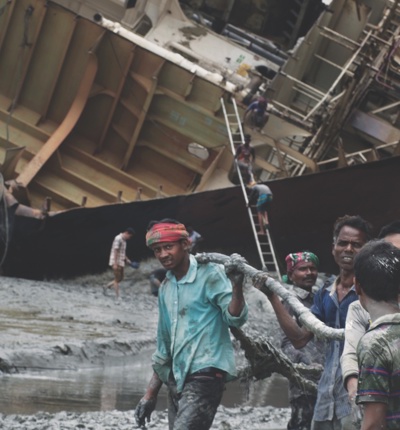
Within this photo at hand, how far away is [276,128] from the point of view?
23.2 meters

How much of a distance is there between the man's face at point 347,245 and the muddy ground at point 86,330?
2590mm

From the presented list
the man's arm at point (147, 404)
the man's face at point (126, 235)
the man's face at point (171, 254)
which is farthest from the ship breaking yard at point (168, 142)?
the man's face at point (171, 254)

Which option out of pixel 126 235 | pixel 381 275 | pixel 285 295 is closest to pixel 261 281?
pixel 285 295

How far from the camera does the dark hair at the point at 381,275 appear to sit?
4105 millimetres

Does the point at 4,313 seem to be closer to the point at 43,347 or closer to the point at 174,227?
the point at 43,347

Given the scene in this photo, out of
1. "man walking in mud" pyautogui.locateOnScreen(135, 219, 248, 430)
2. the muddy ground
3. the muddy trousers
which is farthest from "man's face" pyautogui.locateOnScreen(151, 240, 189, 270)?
the muddy ground

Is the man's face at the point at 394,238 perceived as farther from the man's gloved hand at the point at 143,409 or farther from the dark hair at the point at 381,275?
the man's gloved hand at the point at 143,409

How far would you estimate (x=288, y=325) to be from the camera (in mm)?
5828

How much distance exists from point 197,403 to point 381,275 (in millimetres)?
2455

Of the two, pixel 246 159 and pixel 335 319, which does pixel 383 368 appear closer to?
pixel 335 319

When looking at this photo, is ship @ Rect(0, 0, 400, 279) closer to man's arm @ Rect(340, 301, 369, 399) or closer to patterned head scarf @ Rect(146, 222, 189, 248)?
patterned head scarf @ Rect(146, 222, 189, 248)

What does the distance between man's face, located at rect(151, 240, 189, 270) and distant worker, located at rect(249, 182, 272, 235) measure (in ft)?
48.2

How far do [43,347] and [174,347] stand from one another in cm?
606

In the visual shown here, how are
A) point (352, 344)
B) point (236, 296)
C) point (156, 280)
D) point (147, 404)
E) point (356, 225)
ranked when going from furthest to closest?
point (156, 280), point (147, 404), point (356, 225), point (236, 296), point (352, 344)
